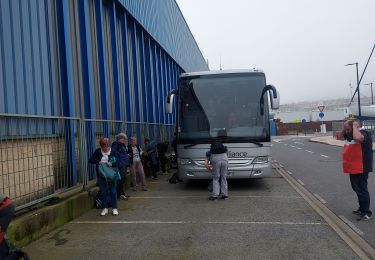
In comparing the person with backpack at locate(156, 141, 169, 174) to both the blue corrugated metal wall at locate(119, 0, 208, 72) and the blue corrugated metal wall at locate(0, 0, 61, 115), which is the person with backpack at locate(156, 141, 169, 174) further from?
the blue corrugated metal wall at locate(0, 0, 61, 115)

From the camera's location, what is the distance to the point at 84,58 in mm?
10742

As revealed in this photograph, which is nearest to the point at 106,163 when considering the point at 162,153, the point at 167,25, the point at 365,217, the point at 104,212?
the point at 104,212

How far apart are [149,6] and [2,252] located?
15.7m

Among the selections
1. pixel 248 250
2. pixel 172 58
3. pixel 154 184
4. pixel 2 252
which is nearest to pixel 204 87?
pixel 154 184

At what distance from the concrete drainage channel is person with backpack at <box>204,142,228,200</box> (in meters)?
1.84

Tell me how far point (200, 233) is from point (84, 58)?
19.5 feet

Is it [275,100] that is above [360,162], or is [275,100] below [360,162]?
above

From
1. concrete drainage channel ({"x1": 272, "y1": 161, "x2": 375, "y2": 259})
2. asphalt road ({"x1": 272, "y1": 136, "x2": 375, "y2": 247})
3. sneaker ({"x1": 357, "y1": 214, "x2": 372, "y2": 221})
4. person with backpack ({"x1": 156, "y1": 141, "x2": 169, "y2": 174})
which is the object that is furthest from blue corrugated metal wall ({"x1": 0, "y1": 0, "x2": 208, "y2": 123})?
sneaker ({"x1": 357, "y1": 214, "x2": 372, "y2": 221})

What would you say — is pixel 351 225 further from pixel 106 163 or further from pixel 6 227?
pixel 6 227

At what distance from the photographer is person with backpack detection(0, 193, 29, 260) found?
3.82 metres

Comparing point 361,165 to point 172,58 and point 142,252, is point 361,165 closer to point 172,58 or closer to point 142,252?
point 142,252

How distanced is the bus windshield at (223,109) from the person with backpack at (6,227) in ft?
23.2

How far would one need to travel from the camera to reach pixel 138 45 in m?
16.9

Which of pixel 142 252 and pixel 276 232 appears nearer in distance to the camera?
pixel 142 252
